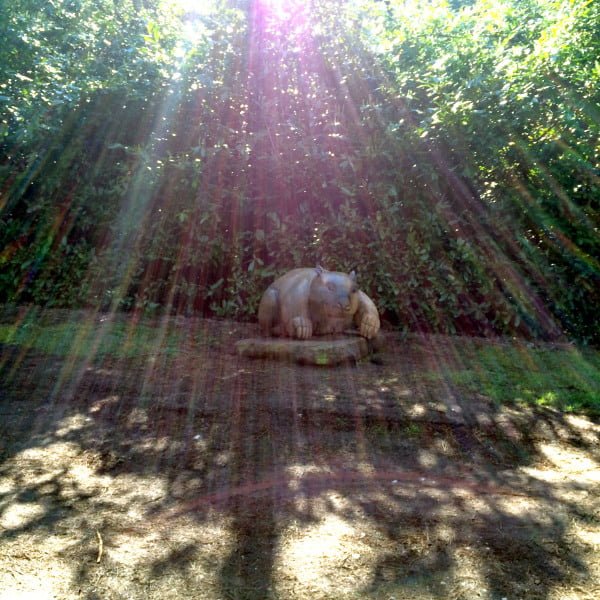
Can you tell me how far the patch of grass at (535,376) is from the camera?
512 cm

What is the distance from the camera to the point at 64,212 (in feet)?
26.3

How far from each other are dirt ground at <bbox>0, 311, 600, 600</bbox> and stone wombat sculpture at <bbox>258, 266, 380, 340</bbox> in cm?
62

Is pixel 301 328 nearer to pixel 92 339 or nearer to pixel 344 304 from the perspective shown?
pixel 344 304

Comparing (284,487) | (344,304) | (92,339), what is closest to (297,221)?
(344,304)

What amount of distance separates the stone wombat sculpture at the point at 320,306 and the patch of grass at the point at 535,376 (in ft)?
3.56

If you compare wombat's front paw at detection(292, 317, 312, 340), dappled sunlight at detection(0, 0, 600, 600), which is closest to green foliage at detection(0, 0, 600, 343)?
dappled sunlight at detection(0, 0, 600, 600)

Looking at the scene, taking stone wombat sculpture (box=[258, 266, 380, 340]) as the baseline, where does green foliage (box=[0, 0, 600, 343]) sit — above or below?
above

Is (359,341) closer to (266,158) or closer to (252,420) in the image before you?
(252,420)

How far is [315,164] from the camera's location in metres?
7.54

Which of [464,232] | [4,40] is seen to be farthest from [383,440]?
[4,40]

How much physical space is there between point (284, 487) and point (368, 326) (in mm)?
2987

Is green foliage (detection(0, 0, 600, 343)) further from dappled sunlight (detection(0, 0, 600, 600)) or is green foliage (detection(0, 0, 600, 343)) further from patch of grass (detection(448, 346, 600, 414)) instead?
patch of grass (detection(448, 346, 600, 414))

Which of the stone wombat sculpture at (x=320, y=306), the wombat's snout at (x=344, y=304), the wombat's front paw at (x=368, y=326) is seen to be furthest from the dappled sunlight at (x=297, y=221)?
the wombat's snout at (x=344, y=304)

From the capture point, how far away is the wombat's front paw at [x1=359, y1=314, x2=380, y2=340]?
6.18 m
